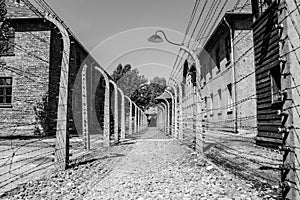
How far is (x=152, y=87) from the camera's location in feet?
170

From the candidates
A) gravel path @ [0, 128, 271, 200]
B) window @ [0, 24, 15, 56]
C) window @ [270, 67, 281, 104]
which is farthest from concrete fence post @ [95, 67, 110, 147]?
window @ [270, 67, 281, 104]

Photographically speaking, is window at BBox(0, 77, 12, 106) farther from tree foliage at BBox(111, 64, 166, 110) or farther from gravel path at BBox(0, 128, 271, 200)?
tree foliage at BBox(111, 64, 166, 110)

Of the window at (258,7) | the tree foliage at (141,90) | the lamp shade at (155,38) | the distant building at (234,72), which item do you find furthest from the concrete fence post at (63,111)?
the tree foliage at (141,90)

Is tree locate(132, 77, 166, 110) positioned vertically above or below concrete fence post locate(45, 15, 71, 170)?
above

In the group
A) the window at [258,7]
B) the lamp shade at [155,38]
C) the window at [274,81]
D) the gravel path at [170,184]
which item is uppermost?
the window at [258,7]

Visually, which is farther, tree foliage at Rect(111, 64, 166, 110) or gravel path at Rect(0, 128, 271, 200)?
tree foliage at Rect(111, 64, 166, 110)

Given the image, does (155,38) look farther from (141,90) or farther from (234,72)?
(141,90)

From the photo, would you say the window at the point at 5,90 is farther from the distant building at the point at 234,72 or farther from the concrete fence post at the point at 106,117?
the distant building at the point at 234,72

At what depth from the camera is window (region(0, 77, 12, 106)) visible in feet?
51.5

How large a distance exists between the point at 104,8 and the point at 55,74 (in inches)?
371

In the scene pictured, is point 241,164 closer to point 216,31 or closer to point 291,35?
point 291,35

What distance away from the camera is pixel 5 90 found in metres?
15.9

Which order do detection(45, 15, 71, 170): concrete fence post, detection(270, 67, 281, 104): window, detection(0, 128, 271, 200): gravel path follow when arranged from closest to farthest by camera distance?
detection(0, 128, 271, 200): gravel path → detection(45, 15, 71, 170): concrete fence post → detection(270, 67, 281, 104): window

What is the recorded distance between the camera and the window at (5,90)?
51.5ft
